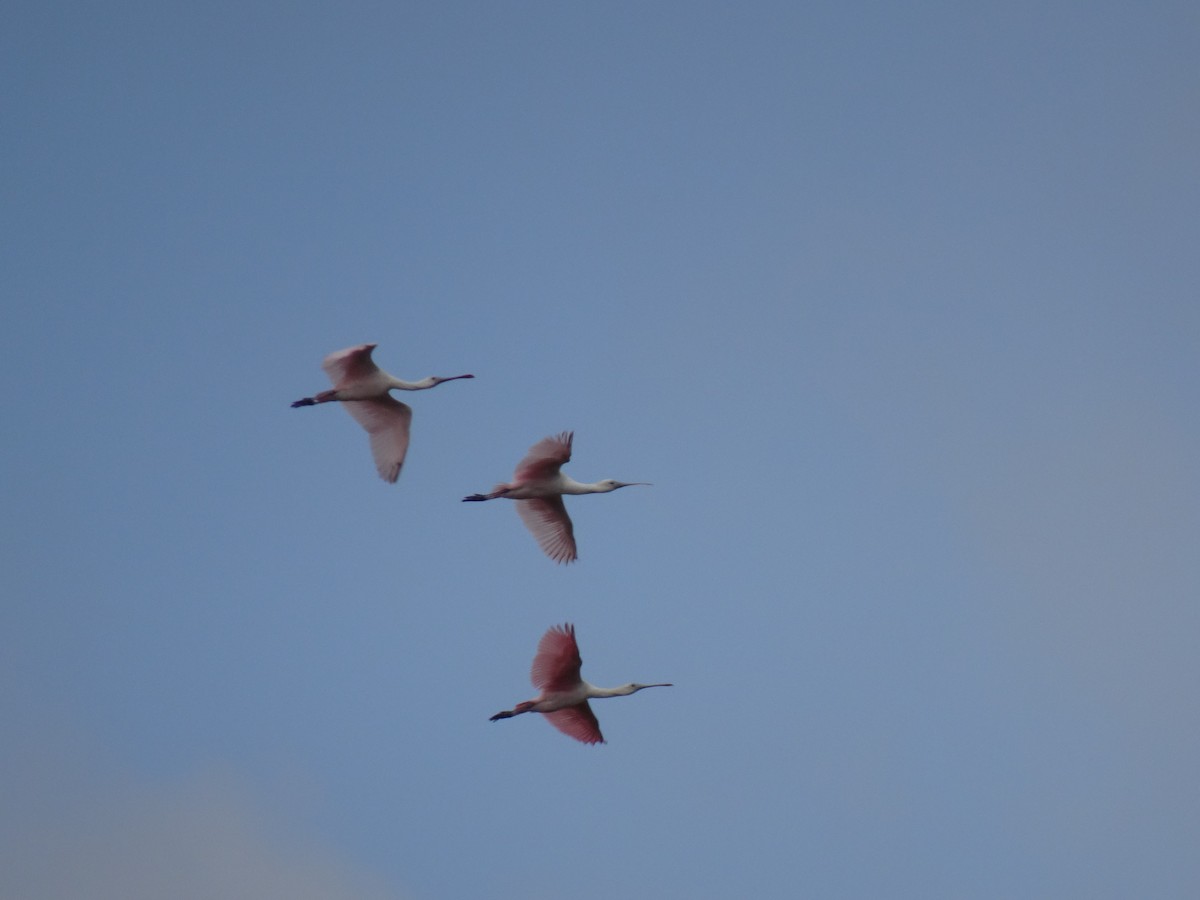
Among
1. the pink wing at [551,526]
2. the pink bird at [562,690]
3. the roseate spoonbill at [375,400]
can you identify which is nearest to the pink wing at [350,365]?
the roseate spoonbill at [375,400]

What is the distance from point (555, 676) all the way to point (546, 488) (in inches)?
105

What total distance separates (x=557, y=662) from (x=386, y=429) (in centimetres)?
428

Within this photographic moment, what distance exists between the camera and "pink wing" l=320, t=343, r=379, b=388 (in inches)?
939

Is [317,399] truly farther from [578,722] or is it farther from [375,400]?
[578,722]

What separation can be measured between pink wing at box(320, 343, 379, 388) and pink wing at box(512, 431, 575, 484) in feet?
7.47

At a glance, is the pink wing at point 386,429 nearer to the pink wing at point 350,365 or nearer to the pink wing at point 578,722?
the pink wing at point 350,365

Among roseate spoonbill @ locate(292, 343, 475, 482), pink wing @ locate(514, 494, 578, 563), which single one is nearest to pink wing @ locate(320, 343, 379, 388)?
roseate spoonbill @ locate(292, 343, 475, 482)

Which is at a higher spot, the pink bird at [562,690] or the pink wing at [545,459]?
the pink wing at [545,459]

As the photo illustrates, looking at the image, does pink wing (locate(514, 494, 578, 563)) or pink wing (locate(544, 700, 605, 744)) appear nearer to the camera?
pink wing (locate(544, 700, 605, 744))

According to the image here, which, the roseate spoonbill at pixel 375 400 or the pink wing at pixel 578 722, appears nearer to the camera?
the pink wing at pixel 578 722

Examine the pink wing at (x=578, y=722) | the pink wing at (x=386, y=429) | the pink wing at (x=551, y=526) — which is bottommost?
the pink wing at (x=578, y=722)

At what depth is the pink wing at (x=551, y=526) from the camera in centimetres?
2481

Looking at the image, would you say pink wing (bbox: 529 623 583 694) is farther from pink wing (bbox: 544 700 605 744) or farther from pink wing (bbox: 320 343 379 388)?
pink wing (bbox: 320 343 379 388)

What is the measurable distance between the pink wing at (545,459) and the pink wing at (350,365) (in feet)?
7.47
